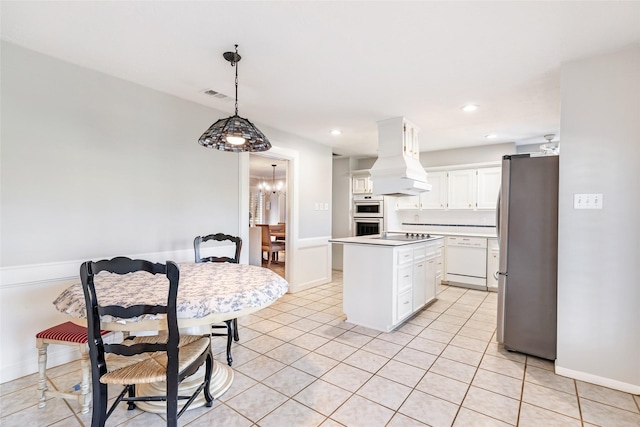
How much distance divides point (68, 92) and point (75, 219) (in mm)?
1006

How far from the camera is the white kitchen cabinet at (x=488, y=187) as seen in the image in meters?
4.87

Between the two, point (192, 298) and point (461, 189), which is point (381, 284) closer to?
point (192, 298)

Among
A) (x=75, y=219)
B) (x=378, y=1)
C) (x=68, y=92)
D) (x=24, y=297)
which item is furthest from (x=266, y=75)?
(x=24, y=297)

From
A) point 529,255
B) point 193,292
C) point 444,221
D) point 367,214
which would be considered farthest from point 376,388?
point 444,221

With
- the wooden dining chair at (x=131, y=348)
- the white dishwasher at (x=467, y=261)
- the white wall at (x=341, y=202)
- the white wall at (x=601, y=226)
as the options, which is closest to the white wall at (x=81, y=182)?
the wooden dining chair at (x=131, y=348)

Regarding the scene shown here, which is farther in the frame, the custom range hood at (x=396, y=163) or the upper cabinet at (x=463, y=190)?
the upper cabinet at (x=463, y=190)

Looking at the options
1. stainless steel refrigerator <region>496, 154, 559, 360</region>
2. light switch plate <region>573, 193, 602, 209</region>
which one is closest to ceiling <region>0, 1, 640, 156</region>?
stainless steel refrigerator <region>496, 154, 559, 360</region>

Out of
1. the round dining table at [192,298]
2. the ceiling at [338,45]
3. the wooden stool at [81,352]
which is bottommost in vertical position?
the wooden stool at [81,352]

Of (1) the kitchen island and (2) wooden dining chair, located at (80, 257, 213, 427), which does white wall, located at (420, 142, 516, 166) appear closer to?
(1) the kitchen island

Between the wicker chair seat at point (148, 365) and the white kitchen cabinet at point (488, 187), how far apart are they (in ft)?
15.4

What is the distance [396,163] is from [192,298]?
2720mm

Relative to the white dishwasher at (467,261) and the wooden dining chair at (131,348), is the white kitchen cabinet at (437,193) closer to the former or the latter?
the white dishwasher at (467,261)

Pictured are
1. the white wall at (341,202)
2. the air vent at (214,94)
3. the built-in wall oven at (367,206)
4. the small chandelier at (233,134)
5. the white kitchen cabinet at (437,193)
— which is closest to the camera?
the small chandelier at (233,134)

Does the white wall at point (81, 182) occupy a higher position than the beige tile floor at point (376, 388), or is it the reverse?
the white wall at point (81, 182)
